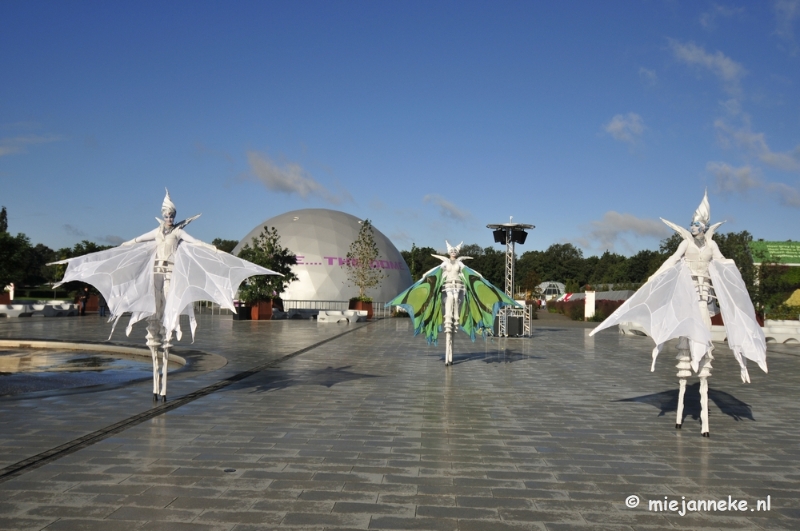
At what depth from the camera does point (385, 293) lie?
62.8 meters

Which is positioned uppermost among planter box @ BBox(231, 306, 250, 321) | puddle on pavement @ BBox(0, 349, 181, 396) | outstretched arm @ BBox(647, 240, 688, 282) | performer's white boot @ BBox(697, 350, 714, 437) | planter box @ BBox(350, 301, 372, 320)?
outstretched arm @ BBox(647, 240, 688, 282)

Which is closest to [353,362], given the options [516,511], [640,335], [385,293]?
[516,511]

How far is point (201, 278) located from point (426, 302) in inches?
295

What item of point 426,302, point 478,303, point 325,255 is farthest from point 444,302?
Result: point 325,255

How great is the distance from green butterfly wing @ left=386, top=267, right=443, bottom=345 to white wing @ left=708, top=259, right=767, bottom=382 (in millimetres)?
7941

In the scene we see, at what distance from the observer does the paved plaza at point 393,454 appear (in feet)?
15.4

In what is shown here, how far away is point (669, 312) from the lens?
7852 mm

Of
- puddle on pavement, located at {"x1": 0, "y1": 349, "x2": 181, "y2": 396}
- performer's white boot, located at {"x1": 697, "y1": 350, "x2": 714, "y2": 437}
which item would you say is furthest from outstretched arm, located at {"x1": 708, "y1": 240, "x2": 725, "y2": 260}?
puddle on pavement, located at {"x1": 0, "y1": 349, "x2": 181, "y2": 396}

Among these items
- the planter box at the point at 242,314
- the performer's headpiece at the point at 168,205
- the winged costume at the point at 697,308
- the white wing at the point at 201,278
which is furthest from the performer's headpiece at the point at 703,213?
the planter box at the point at 242,314

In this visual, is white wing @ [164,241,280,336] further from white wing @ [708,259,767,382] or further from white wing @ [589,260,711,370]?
white wing @ [708,259,767,382]

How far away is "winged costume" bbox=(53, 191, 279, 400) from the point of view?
8883 mm

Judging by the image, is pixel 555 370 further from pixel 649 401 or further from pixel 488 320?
pixel 649 401

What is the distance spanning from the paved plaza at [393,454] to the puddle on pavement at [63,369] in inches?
45.4

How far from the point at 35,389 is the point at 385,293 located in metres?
52.3
